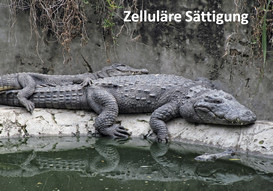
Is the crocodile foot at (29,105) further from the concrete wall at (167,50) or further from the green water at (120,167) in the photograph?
the concrete wall at (167,50)

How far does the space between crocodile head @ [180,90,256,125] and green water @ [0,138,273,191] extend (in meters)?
0.45

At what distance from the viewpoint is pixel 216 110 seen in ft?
17.1

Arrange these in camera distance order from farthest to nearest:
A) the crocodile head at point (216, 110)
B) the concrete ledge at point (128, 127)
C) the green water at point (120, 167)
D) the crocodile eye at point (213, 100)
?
1. the crocodile eye at point (213, 100)
2. the crocodile head at point (216, 110)
3. the concrete ledge at point (128, 127)
4. the green water at point (120, 167)

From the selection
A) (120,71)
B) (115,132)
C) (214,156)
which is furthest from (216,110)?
(120,71)

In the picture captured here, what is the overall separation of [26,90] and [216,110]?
8.67 ft

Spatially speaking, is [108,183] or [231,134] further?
[231,134]

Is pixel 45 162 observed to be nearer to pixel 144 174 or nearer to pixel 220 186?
pixel 144 174

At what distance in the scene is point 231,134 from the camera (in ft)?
16.5

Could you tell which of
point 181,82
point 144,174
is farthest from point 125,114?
point 144,174

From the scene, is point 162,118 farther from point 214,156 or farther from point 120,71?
point 120,71

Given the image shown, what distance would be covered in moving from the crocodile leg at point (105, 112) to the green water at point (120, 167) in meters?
0.22

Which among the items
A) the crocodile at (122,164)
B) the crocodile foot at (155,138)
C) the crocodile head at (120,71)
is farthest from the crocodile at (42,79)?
the crocodile foot at (155,138)

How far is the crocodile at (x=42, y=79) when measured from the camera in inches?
231

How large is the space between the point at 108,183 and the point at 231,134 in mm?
1841
